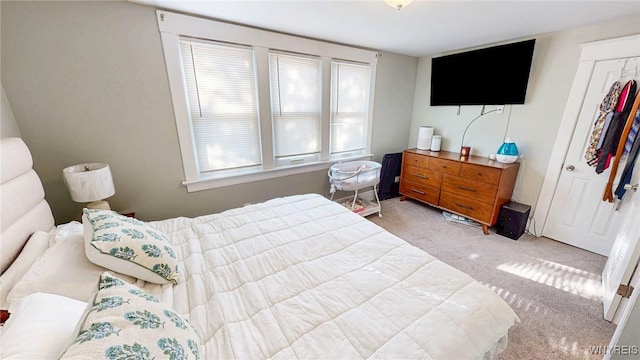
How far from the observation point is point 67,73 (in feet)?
5.77

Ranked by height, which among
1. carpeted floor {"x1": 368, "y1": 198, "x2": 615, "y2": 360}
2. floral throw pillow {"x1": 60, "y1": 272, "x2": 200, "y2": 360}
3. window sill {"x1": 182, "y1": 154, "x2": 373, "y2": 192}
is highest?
floral throw pillow {"x1": 60, "y1": 272, "x2": 200, "y2": 360}

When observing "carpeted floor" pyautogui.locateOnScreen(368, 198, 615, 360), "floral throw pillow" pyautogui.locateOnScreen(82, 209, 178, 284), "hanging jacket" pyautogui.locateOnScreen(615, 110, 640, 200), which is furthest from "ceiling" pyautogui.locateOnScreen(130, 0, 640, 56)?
"carpeted floor" pyautogui.locateOnScreen(368, 198, 615, 360)

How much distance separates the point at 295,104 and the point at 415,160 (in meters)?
1.98

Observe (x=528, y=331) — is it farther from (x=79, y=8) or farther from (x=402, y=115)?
(x=79, y=8)

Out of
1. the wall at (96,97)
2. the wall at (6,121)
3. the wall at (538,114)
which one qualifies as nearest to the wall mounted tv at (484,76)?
the wall at (538,114)

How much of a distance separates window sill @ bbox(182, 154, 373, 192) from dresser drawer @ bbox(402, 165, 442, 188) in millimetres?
923

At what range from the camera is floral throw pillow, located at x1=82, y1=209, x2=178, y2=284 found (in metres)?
1.08

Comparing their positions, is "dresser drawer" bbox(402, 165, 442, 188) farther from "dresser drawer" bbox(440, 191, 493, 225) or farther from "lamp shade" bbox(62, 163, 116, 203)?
"lamp shade" bbox(62, 163, 116, 203)

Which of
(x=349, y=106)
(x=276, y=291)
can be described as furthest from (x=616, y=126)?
(x=276, y=291)

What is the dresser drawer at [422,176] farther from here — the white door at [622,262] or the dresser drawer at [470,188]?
the white door at [622,262]

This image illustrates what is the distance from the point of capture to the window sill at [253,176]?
2.46 metres

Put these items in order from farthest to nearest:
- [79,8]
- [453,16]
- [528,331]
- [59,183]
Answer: [453,16]
[59,183]
[79,8]
[528,331]

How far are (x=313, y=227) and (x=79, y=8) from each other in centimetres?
237

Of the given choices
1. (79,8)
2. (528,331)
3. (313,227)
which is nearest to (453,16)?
(313,227)
